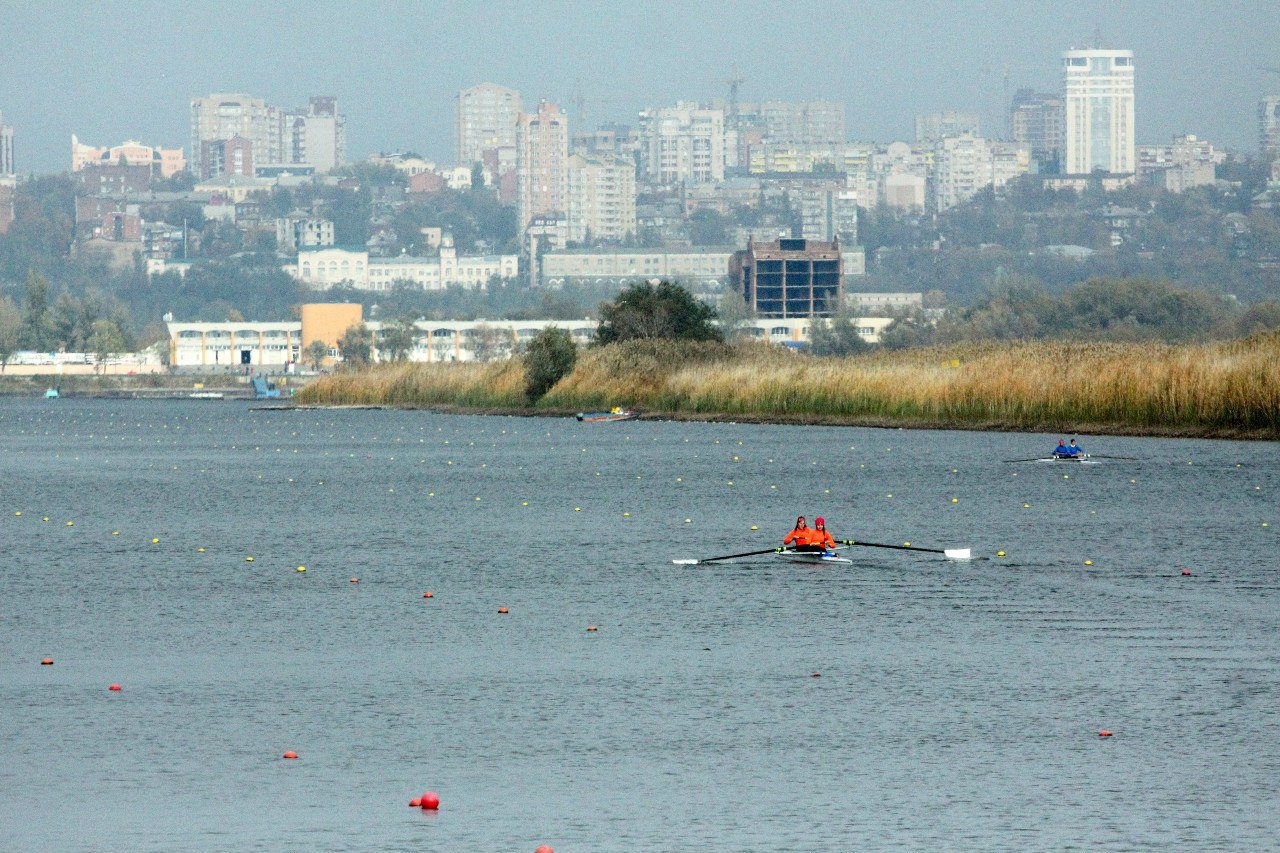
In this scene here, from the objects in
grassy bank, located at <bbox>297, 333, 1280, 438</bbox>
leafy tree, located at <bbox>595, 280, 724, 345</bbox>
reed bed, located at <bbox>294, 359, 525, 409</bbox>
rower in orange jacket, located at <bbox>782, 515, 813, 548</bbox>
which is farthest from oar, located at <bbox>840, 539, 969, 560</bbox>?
reed bed, located at <bbox>294, 359, 525, 409</bbox>

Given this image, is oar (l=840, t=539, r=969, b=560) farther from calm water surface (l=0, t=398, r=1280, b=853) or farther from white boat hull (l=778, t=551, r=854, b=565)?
white boat hull (l=778, t=551, r=854, b=565)

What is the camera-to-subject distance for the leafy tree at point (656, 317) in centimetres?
10794

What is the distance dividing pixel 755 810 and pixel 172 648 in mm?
9610

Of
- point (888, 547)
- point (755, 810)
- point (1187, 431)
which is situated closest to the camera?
point (755, 810)

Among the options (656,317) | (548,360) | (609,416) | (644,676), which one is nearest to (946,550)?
(644,676)

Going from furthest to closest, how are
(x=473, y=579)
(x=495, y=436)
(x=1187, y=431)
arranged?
(x=495, y=436) → (x=1187, y=431) → (x=473, y=579)

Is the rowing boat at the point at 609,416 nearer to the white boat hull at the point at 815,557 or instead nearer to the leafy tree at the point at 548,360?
the leafy tree at the point at 548,360

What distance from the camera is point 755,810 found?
15938 mm

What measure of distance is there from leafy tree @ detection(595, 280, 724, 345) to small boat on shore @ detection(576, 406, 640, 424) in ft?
35.4

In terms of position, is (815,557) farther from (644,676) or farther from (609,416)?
(609,416)

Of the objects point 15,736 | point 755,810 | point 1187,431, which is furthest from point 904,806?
point 1187,431

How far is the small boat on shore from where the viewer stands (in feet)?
305

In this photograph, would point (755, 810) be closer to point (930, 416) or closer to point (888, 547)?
point (888, 547)

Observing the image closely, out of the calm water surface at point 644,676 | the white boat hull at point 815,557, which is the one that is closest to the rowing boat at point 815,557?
the white boat hull at point 815,557
